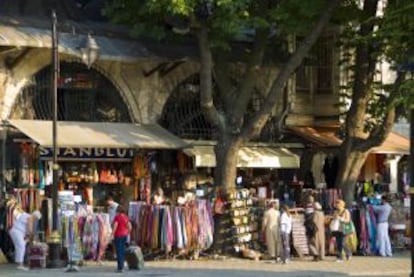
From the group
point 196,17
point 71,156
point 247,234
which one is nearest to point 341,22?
point 196,17

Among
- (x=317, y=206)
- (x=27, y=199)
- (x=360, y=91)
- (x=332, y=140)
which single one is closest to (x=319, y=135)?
(x=332, y=140)

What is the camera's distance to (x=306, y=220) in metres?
25.7

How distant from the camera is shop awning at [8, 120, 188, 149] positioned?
25.2 metres

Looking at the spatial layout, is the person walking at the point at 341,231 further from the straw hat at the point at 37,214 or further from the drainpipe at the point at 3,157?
the drainpipe at the point at 3,157

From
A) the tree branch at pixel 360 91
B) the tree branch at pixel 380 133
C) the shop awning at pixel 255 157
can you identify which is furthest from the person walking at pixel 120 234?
the tree branch at pixel 360 91

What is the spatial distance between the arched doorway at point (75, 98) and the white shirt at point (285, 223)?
6.53 m

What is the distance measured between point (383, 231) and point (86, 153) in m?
8.80

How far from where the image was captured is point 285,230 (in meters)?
24.7

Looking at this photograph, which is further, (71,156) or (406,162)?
(406,162)

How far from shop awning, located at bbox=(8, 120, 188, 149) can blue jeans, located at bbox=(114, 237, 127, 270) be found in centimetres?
395

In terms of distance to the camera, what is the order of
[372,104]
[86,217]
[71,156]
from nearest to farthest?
[86,217], [71,156], [372,104]

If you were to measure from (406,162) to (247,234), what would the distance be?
11.6 meters

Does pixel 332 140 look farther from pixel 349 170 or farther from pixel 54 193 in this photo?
pixel 54 193

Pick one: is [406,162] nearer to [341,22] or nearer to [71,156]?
[341,22]
